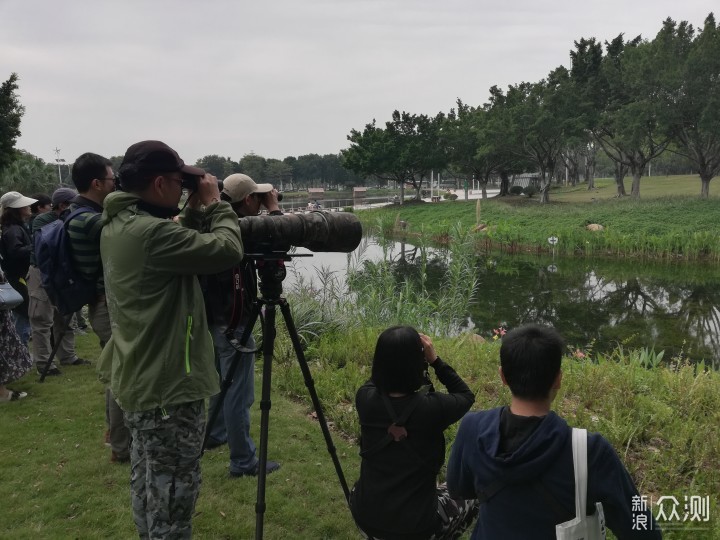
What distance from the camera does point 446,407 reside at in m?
1.84

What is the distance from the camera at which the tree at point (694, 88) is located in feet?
65.7

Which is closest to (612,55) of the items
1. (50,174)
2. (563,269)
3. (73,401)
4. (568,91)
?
(568,91)

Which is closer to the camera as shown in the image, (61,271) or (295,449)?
(61,271)

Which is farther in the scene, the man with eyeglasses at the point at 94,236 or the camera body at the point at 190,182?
the man with eyeglasses at the point at 94,236

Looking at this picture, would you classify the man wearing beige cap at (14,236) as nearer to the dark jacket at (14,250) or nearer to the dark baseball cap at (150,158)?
the dark jacket at (14,250)

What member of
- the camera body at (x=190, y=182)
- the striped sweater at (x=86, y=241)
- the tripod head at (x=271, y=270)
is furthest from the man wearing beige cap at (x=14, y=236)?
the tripod head at (x=271, y=270)

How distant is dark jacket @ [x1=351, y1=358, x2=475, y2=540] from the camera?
184cm

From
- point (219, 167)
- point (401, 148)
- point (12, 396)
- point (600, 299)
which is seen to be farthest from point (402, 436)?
point (219, 167)

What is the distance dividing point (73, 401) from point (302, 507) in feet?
7.75

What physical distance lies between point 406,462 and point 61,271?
2.09 m

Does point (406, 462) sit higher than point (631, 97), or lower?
lower

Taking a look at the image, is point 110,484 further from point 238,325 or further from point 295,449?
point 238,325

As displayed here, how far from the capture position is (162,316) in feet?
5.96

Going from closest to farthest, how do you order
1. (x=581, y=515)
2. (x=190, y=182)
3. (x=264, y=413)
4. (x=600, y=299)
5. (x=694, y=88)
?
1. (x=581, y=515)
2. (x=190, y=182)
3. (x=264, y=413)
4. (x=600, y=299)
5. (x=694, y=88)
